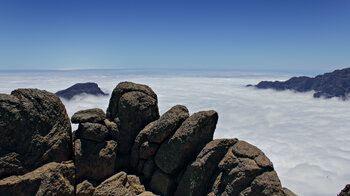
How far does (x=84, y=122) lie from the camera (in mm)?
14242

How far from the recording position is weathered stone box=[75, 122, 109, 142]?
1382 cm

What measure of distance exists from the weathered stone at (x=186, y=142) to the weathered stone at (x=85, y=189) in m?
4.09

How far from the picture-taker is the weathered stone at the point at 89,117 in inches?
557

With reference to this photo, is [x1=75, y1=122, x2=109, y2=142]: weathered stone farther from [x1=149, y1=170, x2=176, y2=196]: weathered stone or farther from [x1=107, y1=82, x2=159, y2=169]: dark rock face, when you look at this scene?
[x1=149, y1=170, x2=176, y2=196]: weathered stone

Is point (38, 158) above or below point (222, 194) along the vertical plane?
above

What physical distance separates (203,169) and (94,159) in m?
6.47

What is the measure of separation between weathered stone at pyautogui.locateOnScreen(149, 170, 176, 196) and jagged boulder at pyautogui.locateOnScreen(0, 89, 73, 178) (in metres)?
5.33

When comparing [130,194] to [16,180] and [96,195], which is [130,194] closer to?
[96,195]

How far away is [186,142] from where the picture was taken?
1369 centimetres

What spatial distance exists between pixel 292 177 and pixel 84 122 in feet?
639

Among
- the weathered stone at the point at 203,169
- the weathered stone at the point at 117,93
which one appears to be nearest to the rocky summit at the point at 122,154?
the weathered stone at the point at 203,169

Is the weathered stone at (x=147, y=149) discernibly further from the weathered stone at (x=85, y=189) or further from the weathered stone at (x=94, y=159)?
the weathered stone at (x=85, y=189)

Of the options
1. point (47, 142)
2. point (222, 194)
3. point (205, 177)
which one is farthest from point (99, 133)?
point (222, 194)

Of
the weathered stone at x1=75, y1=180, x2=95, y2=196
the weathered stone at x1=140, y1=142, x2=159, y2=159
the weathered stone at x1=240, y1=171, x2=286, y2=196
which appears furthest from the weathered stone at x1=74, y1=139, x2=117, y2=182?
the weathered stone at x1=240, y1=171, x2=286, y2=196
